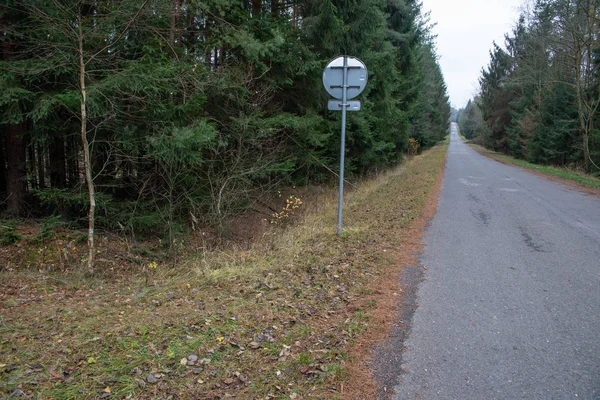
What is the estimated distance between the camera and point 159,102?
22.7 ft

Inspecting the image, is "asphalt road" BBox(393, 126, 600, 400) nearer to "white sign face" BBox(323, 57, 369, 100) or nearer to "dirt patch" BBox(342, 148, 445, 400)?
"dirt patch" BBox(342, 148, 445, 400)

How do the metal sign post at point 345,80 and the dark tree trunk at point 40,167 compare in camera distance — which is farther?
the dark tree trunk at point 40,167

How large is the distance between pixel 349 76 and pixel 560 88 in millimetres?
28644

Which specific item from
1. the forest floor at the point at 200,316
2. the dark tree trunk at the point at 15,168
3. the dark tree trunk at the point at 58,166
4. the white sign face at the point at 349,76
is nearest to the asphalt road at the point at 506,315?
A: the forest floor at the point at 200,316

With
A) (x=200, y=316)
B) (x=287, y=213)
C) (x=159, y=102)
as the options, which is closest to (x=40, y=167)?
(x=159, y=102)

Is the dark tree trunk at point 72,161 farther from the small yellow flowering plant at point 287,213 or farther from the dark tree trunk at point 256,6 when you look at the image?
the dark tree trunk at point 256,6

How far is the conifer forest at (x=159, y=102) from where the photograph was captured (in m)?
6.28

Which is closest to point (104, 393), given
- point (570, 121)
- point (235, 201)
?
point (235, 201)

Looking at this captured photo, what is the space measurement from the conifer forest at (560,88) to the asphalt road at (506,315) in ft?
61.1

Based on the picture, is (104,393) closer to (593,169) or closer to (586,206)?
(586,206)

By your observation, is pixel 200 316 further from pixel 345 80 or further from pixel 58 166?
pixel 58 166

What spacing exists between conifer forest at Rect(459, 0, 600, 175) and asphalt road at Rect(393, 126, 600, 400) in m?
18.6

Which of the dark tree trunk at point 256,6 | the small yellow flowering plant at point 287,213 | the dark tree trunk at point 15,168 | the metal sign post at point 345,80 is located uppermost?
the dark tree trunk at point 256,6

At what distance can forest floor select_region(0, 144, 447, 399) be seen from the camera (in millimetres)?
2846
